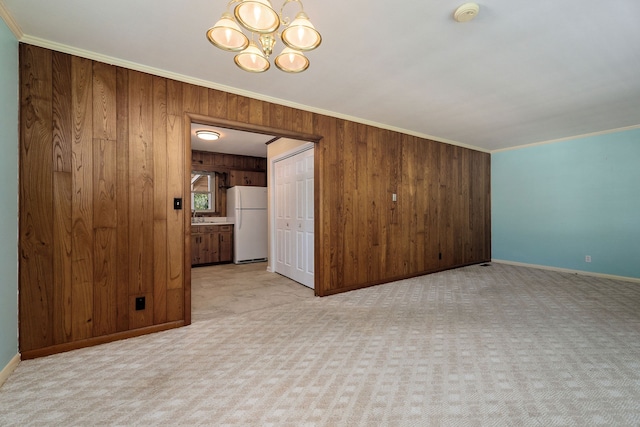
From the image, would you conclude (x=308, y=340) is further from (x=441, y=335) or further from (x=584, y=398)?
(x=584, y=398)

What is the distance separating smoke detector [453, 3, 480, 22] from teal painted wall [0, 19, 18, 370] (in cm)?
306

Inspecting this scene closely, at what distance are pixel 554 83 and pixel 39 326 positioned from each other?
17.1ft

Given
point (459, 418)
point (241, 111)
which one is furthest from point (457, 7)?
point (459, 418)

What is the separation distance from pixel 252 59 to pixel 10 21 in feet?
5.74

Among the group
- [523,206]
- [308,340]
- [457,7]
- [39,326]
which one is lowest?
[308,340]

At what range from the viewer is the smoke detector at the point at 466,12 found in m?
1.83

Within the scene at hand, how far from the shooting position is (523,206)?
5.71 metres

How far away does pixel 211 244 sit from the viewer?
20.6 feet

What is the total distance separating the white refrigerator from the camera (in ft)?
20.9

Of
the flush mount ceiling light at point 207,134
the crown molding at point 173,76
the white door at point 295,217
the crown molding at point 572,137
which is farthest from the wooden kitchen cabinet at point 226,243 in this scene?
the crown molding at point 572,137

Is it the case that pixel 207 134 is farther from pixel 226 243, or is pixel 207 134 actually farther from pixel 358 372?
pixel 358 372

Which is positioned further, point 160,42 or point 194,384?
point 160,42

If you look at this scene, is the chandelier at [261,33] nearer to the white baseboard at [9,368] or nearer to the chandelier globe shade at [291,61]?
the chandelier globe shade at [291,61]

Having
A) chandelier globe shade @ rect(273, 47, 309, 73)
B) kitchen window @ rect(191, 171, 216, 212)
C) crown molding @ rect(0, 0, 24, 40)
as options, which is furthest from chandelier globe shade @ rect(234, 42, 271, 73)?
kitchen window @ rect(191, 171, 216, 212)
